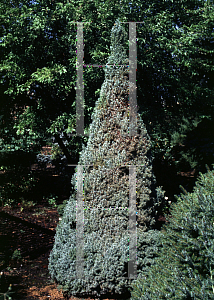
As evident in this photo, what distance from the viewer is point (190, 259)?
203 cm

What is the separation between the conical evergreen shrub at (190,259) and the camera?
6.16ft

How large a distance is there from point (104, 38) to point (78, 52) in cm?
64

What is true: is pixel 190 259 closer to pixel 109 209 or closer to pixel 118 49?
pixel 109 209

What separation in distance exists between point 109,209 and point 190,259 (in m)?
1.26

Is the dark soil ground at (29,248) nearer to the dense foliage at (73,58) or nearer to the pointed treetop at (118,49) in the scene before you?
the dense foliage at (73,58)

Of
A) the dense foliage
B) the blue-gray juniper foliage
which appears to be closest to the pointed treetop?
the blue-gray juniper foliage

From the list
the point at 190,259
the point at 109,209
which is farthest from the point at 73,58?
the point at 190,259

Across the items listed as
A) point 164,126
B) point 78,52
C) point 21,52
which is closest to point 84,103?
point 78,52

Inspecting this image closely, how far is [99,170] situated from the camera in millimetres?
3123

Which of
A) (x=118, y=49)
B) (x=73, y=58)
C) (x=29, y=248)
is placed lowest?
(x=29, y=248)

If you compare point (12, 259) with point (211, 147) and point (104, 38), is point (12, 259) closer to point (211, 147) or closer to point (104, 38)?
point (104, 38)

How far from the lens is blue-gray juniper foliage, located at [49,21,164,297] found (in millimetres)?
3049

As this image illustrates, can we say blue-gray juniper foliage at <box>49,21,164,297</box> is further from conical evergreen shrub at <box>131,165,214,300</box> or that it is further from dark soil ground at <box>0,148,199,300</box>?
conical evergreen shrub at <box>131,165,214,300</box>

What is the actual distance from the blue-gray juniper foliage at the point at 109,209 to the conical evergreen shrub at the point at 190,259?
2.35 feet
